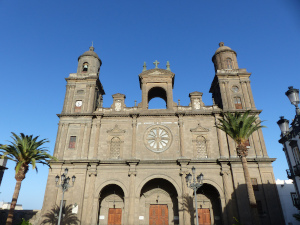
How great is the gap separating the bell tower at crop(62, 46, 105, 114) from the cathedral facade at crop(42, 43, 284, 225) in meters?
0.14

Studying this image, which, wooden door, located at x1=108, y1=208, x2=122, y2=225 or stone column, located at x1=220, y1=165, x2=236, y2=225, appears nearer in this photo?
stone column, located at x1=220, y1=165, x2=236, y2=225

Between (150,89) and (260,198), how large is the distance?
761 inches

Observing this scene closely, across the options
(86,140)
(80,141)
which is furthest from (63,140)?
(86,140)

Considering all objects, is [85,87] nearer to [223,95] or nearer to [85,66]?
[85,66]

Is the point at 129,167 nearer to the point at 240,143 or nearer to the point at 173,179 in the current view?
the point at 173,179

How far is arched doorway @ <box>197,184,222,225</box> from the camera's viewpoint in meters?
25.6

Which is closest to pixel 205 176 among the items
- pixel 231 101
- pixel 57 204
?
pixel 231 101

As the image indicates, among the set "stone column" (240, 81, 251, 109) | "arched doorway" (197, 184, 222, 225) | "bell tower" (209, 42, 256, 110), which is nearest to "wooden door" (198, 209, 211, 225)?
"arched doorway" (197, 184, 222, 225)

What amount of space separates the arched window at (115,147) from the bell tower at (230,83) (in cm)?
1474

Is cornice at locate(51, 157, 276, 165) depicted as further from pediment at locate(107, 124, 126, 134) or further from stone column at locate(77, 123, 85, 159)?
pediment at locate(107, 124, 126, 134)

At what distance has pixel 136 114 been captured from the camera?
29688mm

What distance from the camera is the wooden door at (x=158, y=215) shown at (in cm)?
2600

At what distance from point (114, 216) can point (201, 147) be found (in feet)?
43.3

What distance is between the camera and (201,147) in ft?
92.1
